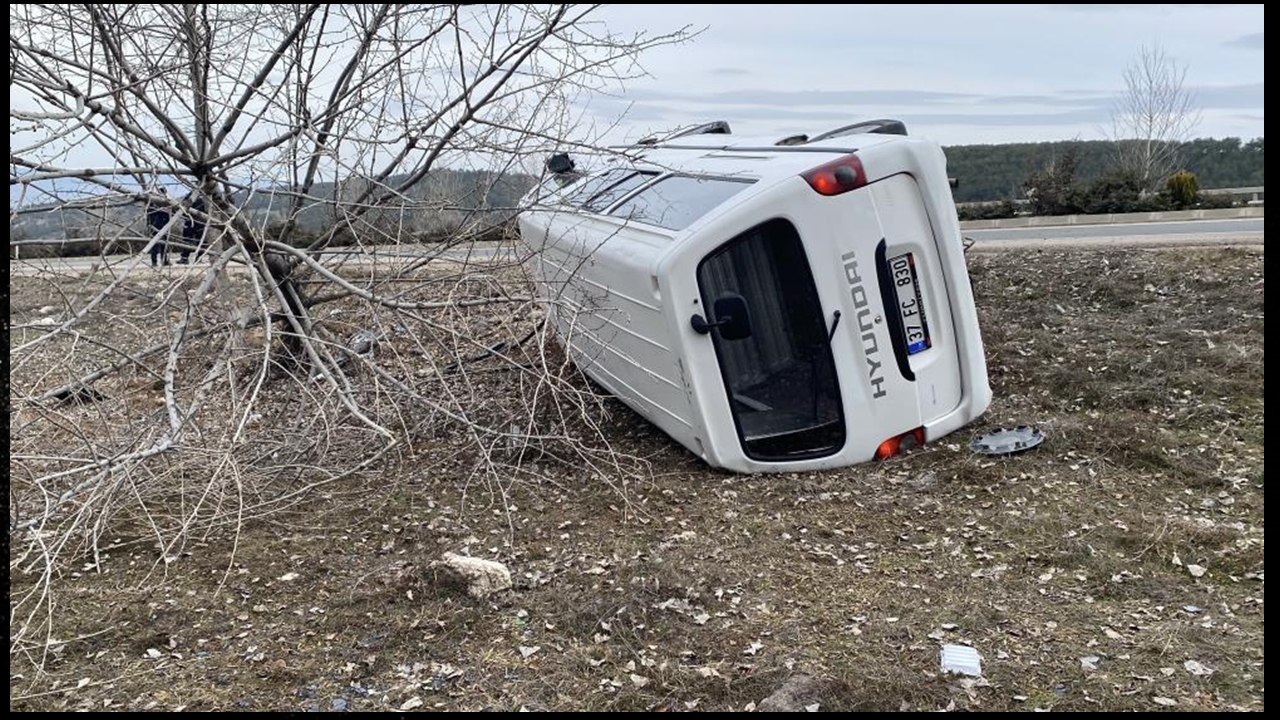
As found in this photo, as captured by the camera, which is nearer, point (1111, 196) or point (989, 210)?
point (1111, 196)

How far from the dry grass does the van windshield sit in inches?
9.9

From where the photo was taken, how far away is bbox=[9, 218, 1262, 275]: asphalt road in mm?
4680

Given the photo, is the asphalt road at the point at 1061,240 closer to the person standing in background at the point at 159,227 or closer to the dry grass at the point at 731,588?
the person standing in background at the point at 159,227

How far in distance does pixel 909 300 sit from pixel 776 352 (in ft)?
2.58

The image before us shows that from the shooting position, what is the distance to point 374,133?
5531 mm

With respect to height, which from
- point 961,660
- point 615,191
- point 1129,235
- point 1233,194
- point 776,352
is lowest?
point 1233,194

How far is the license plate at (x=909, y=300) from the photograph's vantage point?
494cm

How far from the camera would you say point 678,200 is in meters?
5.44

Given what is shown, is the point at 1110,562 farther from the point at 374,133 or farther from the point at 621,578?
the point at 374,133

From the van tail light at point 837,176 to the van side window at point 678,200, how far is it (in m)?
0.42

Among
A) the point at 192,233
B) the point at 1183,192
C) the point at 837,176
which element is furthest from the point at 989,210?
the point at 192,233

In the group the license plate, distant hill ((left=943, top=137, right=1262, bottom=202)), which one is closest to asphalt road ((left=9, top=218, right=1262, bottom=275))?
the license plate

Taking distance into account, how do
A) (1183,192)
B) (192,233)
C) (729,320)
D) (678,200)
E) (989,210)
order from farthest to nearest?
(989,210) → (1183,192) → (678,200) → (192,233) → (729,320)

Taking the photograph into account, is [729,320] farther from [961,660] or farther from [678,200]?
[961,660]
